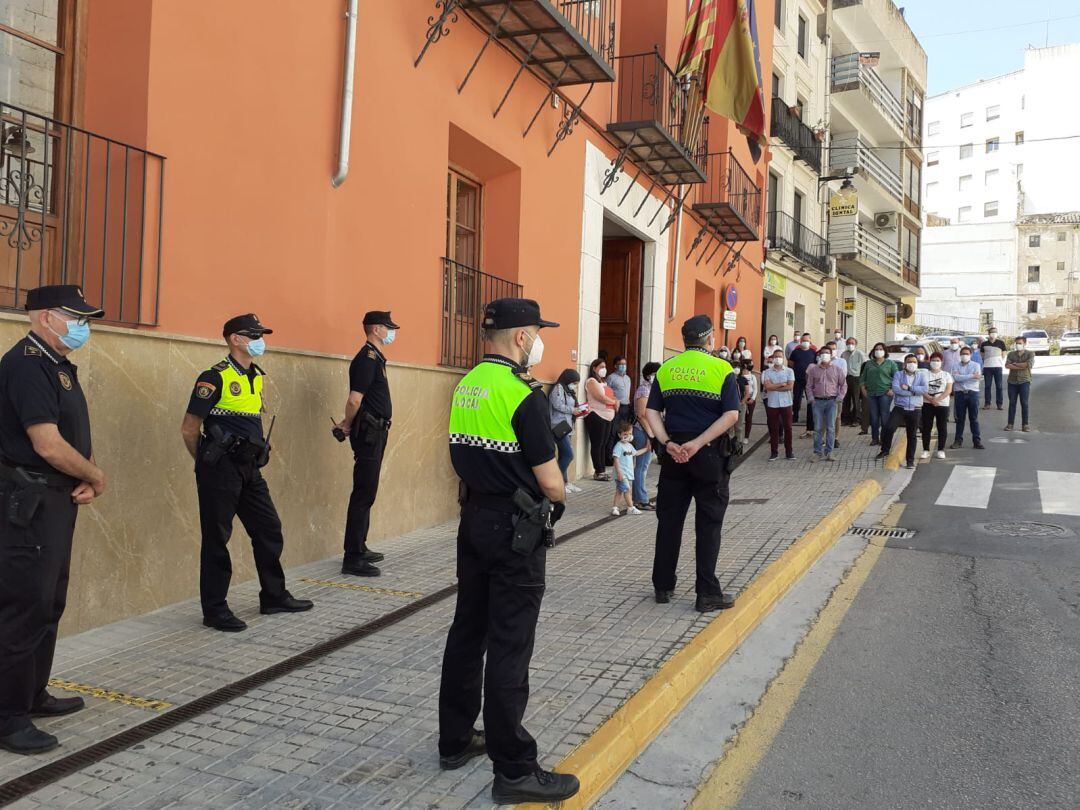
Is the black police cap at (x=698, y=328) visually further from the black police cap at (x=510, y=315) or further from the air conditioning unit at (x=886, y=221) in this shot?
the air conditioning unit at (x=886, y=221)

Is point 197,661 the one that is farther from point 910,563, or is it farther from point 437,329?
point 910,563

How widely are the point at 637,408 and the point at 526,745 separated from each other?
28.8 ft

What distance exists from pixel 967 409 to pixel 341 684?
44.3ft

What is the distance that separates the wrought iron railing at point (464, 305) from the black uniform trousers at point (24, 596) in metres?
5.52

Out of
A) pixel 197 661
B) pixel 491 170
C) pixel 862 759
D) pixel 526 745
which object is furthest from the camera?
pixel 491 170

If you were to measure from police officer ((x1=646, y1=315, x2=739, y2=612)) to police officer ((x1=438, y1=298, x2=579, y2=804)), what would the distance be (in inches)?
99.1

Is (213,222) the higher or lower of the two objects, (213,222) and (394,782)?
the higher

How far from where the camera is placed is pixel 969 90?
6575cm

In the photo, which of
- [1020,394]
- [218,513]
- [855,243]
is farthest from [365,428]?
[855,243]

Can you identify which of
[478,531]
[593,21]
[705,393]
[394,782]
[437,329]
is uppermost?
[593,21]

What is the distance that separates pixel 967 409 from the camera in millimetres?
14805

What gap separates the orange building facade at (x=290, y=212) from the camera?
534 cm

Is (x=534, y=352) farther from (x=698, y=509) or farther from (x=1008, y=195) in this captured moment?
(x=1008, y=195)

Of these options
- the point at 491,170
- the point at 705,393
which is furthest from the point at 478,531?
the point at 491,170
